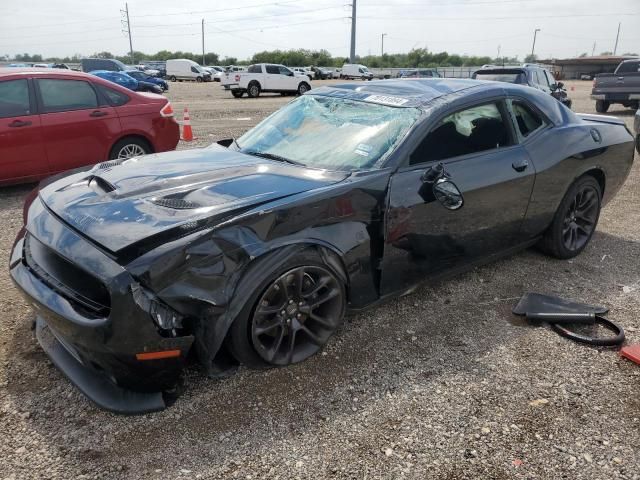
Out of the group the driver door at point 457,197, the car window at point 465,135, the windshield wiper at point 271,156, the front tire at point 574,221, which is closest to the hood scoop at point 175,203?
the windshield wiper at point 271,156

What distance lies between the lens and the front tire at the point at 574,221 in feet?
14.6

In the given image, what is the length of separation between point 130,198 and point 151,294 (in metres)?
0.71

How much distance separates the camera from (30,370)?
9.43ft

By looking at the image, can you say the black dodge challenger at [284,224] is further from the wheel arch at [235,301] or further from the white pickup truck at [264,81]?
the white pickup truck at [264,81]

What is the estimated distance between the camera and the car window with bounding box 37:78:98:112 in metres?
6.13

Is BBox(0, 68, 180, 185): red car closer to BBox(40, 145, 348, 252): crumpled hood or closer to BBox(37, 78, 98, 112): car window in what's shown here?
BBox(37, 78, 98, 112): car window

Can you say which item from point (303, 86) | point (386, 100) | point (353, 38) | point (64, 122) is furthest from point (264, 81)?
point (353, 38)

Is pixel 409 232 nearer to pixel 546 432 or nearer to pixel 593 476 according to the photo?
pixel 546 432

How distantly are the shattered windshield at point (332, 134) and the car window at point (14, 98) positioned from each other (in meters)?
3.40

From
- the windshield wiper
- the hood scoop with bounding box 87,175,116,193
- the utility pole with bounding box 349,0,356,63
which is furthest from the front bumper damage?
the utility pole with bounding box 349,0,356,63

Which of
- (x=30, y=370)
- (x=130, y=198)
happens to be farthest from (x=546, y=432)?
(x=30, y=370)

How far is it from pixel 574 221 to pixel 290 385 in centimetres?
321

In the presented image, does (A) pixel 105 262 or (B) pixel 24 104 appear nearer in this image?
(A) pixel 105 262

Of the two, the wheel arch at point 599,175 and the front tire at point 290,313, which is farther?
the wheel arch at point 599,175
